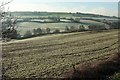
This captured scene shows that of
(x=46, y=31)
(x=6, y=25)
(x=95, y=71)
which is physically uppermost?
(x=6, y=25)

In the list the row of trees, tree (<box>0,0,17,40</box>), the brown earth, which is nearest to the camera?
tree (<box>0,0,17,40</box>)

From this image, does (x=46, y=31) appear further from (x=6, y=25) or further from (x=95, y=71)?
(x=6, y=25)

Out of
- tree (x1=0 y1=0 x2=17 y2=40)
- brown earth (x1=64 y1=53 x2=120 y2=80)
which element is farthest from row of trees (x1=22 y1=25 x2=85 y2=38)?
tree (x1=0 y1=0 x2=17 y2=40)

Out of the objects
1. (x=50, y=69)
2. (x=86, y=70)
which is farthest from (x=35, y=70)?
(x=86, y=70)

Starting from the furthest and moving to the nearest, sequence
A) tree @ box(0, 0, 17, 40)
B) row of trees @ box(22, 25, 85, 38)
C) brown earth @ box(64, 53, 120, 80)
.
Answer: row of trees @ box(22, 25, 85, 38)
brown earth @ box(64, 53, 120, 80)
tree @ box(0, 0, 17, 40)

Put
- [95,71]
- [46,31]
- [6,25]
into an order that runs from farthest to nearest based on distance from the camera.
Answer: [46,31] → [95,71] → [6,25]

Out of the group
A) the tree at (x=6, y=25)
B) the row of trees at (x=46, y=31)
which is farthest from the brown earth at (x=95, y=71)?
the row of trees at (x=46, y=31)

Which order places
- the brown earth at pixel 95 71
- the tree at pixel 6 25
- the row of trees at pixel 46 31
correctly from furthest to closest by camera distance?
the row of trees at pixel 46 31 → the brown earth at pixel 95 71 → the tree at pixel 6 25

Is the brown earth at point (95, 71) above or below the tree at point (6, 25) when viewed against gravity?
below

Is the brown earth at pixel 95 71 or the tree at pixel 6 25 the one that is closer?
the tree at pixel 6 25

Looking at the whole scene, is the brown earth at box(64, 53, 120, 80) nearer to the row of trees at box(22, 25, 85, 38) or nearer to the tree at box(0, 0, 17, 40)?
the tree at box(0, 0, 17, 40)

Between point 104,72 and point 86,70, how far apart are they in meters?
1.31

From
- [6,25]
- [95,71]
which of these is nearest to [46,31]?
[95,71]

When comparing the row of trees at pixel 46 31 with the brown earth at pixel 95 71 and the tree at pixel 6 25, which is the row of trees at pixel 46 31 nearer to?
the brown earth at pixel 95 71
